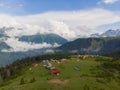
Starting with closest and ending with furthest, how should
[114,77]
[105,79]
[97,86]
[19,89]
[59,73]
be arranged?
[19,89]
[97,86]
[105,79]
[114,77]
[59,73]

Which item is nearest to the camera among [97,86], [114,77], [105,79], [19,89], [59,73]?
[19,89]

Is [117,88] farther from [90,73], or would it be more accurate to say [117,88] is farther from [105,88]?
[90,73]

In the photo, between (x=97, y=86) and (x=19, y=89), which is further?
(x=97, y=86)

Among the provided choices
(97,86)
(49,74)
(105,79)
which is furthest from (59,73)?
(97,86)

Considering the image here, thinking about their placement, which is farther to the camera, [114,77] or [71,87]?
[114,77]

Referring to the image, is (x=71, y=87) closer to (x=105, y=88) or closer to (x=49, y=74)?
(x=105, y=88)

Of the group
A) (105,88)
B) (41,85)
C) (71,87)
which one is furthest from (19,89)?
(105,88)

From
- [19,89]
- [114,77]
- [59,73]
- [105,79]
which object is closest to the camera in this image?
[19,89]

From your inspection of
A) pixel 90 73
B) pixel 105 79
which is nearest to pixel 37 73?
pixel 90 73
